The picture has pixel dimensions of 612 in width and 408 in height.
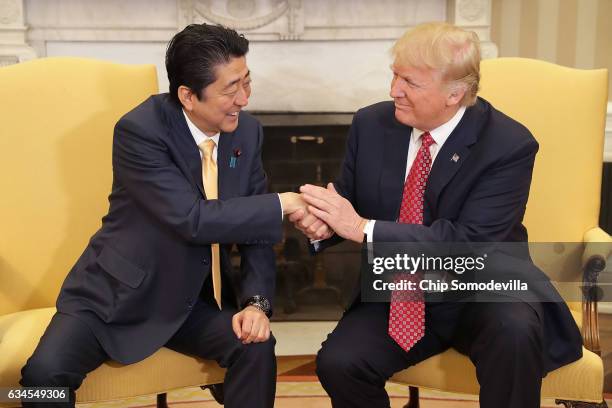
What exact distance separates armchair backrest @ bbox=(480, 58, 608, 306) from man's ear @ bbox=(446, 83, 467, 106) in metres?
0.47

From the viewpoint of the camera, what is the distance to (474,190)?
7.90 feet

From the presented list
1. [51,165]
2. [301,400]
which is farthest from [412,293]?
[51,165]

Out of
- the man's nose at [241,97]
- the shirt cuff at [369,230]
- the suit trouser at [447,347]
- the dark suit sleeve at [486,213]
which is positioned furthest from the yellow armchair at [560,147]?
the man's nose at [241,97]

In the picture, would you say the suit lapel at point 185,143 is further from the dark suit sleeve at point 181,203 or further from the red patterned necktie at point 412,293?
the red patterned necktie at point 412,293

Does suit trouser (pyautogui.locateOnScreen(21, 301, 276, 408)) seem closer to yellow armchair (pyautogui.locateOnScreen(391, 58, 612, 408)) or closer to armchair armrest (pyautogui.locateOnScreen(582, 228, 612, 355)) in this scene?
yellow armchair (pyautogui.locateOnScreen(391, 58, 612, 408))

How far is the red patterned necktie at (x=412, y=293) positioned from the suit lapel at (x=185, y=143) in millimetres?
605

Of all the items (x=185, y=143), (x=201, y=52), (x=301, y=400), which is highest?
(x=201, y=52)

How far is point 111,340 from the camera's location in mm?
2287

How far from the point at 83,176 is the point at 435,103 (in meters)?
1.16

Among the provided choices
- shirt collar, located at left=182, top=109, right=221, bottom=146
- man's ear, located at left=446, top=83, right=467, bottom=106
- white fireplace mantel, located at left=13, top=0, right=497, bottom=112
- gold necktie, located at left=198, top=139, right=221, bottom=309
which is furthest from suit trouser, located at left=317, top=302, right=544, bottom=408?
white fireplace mantel, located at left=13, top=0, right=497, bottom=112

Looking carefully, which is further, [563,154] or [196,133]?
[563,154]

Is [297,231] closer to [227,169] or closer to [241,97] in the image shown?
[227,169]

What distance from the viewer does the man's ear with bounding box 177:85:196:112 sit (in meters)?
2.37

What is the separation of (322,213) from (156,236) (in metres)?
0.48
